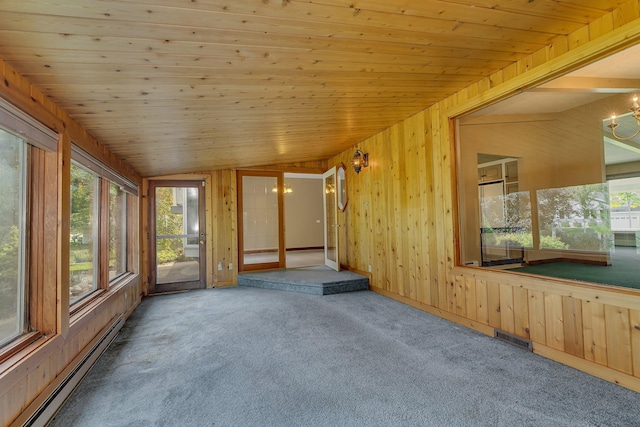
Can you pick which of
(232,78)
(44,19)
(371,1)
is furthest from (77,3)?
(371,1)

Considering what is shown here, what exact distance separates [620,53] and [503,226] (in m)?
2.75

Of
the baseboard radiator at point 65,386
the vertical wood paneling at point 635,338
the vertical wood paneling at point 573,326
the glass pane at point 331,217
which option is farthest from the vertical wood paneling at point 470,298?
the baseboard radiator at point 65,386

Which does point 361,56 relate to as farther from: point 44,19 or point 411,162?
point 411,162

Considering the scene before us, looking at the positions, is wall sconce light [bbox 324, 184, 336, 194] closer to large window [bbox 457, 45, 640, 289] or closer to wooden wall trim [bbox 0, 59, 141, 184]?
large window [bbox 457, 45, 640, 289]

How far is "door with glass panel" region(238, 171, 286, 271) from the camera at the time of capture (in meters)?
5.89

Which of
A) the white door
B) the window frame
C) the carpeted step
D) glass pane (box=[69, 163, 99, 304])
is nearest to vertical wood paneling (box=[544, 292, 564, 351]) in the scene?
the carpeted step

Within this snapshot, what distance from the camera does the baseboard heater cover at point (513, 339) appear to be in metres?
2.56

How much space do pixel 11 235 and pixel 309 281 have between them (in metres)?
3.76

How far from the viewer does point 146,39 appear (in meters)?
1.58

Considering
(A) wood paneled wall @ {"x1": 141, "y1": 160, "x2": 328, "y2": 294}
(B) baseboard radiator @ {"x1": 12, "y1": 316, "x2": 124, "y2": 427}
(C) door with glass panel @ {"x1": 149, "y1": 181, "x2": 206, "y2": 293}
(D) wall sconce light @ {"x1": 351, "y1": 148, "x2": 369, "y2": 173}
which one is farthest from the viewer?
(A) wood paneled wall @ {"x1": 141, "y1": 160, "x2": 328, "y2": 294}

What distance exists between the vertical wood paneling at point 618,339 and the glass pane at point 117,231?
4969 mm

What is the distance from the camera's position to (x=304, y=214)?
1063 centimetres

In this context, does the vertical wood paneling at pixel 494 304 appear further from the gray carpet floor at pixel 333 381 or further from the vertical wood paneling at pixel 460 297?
the vertical wood paneling at pixel 460 297

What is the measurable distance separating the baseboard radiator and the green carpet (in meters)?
3.82
